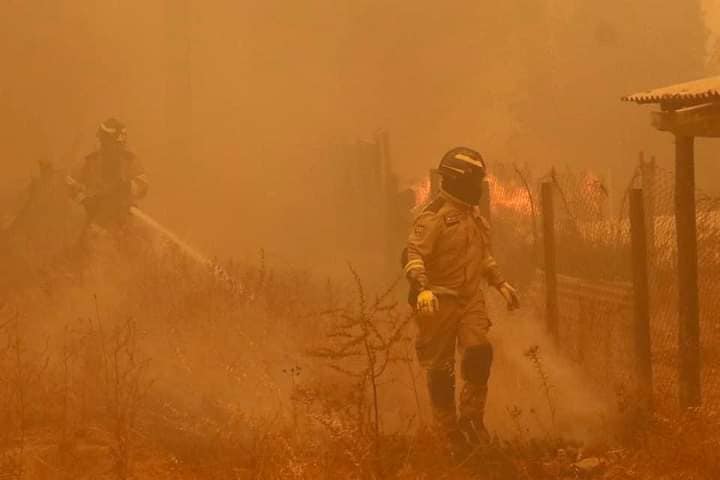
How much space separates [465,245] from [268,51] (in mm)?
23572

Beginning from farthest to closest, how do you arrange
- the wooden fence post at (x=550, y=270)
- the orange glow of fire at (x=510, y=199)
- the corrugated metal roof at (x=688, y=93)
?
the orange glow of fire at (x=510, y=199) < the wooden fence post at (x=550, y=270) < the corrugated metal roof at (x=688, y=93)

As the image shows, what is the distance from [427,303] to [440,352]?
563 millimetres

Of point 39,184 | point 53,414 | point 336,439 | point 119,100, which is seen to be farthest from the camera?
point 119,100

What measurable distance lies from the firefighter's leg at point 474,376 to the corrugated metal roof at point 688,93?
5.48ft

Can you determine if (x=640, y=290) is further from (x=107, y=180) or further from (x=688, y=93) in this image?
(x=107, y=180)

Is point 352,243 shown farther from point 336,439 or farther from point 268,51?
point 268,51

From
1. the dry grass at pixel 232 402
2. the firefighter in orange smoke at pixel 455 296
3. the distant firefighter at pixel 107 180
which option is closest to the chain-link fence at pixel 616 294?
the dry grass at pixel 232 402

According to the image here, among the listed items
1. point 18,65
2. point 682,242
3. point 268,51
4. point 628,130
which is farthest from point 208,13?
point 682,242

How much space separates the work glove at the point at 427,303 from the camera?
16.2 feet

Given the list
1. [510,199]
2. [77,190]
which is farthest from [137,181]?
[510,199]

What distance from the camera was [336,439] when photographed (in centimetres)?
434

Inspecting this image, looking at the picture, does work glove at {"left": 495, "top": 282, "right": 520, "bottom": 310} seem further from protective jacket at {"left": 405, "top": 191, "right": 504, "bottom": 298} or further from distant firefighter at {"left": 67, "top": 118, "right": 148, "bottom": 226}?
distant firefighter at {"left": 67, "top": 118, "right": 148, "bottom": 226}

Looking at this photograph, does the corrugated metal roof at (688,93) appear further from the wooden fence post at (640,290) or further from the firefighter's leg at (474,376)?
the firefighter's leg at (474,376)

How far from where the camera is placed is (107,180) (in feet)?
32.8
